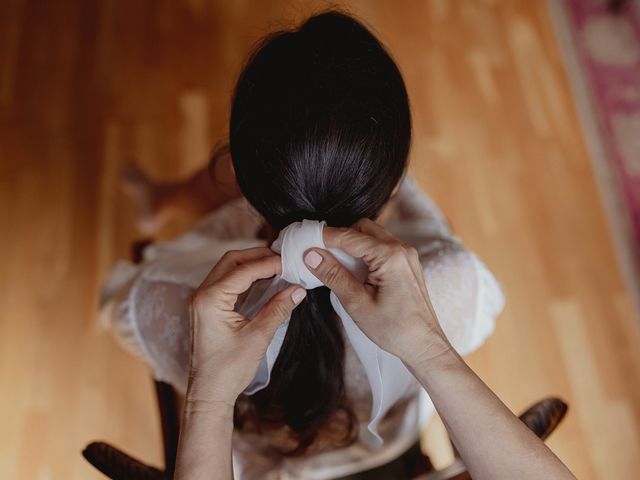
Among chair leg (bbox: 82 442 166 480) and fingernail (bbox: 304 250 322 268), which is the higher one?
fingernail (bbox: 304 250 322 268)

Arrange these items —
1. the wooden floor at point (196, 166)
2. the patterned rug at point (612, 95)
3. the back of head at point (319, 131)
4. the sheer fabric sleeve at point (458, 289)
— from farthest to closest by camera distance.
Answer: the patterned rug at point (612, 95) < the wooden floor at point (196, 166) < the sheer fabric sleeve at point (458, 289) < the back of head at point (319, 131)

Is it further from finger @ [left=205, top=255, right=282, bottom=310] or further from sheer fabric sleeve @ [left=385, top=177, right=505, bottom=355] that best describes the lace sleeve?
sheer fabric sleeve @ [left=385, top=177, right=505, bottom=355]

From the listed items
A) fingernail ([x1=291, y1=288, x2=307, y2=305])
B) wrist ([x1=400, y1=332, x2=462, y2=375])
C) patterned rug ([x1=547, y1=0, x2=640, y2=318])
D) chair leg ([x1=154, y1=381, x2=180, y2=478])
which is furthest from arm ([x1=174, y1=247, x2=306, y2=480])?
patterned rug ([x1=547, y1=0, x2=640, y2=318])

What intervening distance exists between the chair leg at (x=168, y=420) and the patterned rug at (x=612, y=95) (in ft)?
3.39

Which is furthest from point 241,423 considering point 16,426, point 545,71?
point 545,71

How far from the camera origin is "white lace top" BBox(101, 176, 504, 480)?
0.69m

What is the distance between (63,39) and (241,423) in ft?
4.23

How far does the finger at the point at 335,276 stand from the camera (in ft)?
1.69

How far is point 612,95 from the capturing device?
155 centimetres

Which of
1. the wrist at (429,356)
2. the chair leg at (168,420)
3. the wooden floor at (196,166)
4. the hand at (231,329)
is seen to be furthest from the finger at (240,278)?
the wooden floor at (196,166)

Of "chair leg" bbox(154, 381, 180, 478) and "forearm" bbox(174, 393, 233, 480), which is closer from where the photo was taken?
"forearm" bbox(174, 393, 233, 480)

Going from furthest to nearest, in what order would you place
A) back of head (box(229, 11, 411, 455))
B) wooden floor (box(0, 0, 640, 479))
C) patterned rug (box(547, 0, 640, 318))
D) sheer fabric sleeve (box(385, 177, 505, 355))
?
1. patterned rug (box(547, 0, 640, 318))
2. wooden floor (box(0, 0, 640, 479))
3. sheer fabric sleeve (box(385, 177, 505, 355))
4. back of head (box(229, 11, 411, 455))

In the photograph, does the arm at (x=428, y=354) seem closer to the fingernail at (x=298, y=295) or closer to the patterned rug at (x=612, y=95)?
the fingernail at (x=298, y=295)

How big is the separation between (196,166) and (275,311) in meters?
0.98
